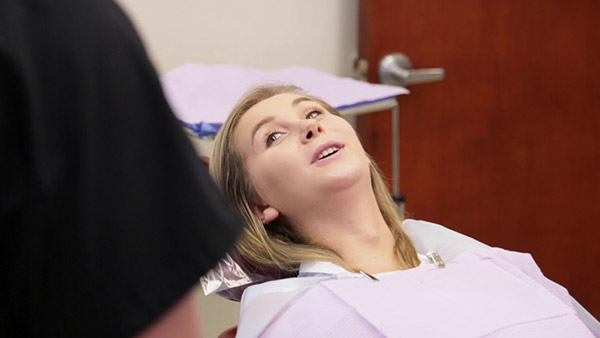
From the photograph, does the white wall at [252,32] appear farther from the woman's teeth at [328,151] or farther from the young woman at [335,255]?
the woman's teeth at [328,151]

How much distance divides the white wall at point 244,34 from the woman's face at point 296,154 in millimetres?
586

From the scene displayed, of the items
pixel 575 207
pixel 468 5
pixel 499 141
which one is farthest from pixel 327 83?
pixel 575 207

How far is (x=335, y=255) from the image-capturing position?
1344 mm

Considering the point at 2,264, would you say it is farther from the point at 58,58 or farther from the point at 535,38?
the point at 535,38

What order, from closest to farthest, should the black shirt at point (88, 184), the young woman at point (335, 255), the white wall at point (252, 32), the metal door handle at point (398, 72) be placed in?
1. the black shirt at point (88, 184)
2. the young woman at point (335, 255)
3. the white wall at point (252, 32)
4. the metal door handle at point (398, 72)

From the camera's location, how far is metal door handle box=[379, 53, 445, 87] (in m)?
2.04

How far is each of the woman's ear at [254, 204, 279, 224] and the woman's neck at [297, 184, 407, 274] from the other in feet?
0.15

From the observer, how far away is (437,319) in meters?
1.17

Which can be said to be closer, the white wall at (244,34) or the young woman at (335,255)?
the young woman at (335,255)

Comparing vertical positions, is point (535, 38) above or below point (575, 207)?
above

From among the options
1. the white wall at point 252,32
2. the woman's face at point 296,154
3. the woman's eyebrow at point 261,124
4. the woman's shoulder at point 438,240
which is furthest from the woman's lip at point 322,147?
the white wall at point 252,32

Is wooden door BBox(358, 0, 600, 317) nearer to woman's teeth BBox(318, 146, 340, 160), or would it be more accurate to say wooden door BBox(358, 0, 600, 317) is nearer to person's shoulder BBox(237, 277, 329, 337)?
woman's teeth BBox(318, 146, 340, 160)

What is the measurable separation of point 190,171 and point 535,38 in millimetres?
1993

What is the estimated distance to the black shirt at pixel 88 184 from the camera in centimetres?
43
